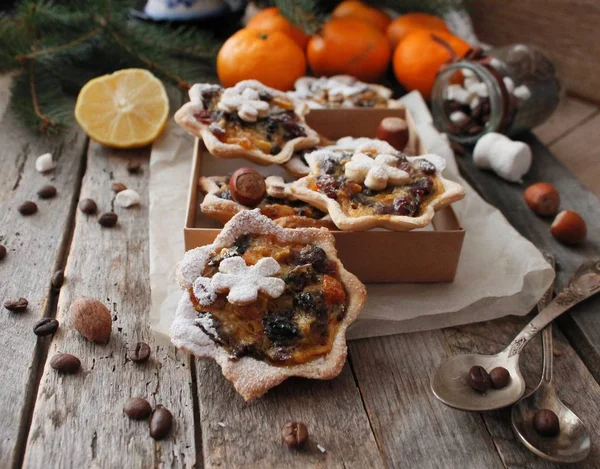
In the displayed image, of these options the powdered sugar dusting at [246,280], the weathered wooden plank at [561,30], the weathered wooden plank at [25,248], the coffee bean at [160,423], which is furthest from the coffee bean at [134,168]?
the weathered wooden plank at [561,30]

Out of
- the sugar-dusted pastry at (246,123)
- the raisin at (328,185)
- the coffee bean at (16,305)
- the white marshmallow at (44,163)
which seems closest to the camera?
the coffee bean at (16,305)

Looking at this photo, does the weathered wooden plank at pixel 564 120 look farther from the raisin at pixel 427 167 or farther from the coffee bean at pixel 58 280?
the coffee bean at pixel 58 280

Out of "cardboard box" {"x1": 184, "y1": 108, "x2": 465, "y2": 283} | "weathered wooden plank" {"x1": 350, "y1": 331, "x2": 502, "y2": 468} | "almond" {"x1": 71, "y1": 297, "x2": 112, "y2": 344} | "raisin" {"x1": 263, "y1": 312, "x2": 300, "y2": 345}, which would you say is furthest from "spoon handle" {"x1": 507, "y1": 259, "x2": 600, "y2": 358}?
"almond" {"x1": 71, "y1": 297, "x2": 112, "y2": 344}

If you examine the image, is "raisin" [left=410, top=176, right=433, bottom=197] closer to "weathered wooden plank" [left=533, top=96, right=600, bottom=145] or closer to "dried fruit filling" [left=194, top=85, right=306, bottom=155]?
A: "dried fruit filling" [left=194, top=85, right=306, bottom=155]

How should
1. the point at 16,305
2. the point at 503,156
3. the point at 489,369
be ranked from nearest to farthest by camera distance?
the point at 489,369, the point at 16,305, the point at 503,156

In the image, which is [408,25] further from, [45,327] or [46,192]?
[45,327]

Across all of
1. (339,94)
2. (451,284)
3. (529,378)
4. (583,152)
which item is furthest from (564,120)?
(529,378)
